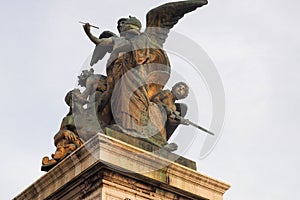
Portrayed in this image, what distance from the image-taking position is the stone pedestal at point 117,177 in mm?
9023

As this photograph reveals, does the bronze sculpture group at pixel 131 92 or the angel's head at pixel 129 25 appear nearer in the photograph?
the bronze sculpture group at pixel 131 92

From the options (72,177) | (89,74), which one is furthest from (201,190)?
(89,74)

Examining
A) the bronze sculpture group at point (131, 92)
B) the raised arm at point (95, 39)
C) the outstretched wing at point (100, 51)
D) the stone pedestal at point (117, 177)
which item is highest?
the raised arm at point (95, 39)

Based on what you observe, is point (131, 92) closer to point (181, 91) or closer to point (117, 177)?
point (181, 91)

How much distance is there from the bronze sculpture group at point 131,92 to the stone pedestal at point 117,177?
0.60 metres

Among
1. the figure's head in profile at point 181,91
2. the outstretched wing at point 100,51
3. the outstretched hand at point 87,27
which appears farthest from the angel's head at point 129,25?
the figure's head in profile at point 181,91

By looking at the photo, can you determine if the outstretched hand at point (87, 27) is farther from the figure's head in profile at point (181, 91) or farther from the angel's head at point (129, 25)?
the figure's head in profile at point (181, 91)

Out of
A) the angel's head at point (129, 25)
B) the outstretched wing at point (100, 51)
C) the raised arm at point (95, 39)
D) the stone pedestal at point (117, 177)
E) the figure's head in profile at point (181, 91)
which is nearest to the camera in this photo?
the stone pedestal at point (117, 177)

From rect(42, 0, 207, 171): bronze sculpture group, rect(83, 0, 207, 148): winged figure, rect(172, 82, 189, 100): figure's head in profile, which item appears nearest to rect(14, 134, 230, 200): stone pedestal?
rect(42, 0, 207, 171): bronze sculpture group

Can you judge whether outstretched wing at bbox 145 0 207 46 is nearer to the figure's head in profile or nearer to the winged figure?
the winged figure

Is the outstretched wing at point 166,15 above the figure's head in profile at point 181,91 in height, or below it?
above

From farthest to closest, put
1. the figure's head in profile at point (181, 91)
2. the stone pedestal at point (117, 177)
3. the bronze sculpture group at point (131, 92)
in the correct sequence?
1. the figure's head in profile at point (181, 91)
2. the bronze sculpture group at point (131, 92)
3. the stone pedestal at point (117, 177)

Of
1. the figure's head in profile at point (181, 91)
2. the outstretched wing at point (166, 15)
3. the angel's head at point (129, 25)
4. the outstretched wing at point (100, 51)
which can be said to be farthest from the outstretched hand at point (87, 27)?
the figure's head in profile at point (181, 91)

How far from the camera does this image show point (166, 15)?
39.4 ft
